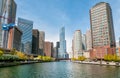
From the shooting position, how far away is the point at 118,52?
195m

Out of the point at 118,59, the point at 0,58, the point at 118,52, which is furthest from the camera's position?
the point at 118,52

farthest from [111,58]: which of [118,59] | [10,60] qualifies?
[10,60]

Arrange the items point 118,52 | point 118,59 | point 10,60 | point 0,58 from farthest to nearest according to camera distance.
A: point 118,52, point 118,59, point 10,60, point 0,58

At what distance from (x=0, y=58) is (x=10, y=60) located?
64.5 ft

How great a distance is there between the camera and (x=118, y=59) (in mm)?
152875

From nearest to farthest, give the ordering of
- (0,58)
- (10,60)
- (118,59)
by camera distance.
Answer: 1. (0,58)
2. (10,60)
3. (118,59)

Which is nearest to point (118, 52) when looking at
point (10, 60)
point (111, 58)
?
point (111, 58)

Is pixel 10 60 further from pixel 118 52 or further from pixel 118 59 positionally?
pixel 118 52

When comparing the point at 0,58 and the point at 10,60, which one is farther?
the point at 10,60

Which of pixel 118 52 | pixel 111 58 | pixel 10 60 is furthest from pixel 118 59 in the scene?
pixel 10 60

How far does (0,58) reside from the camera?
318 feet

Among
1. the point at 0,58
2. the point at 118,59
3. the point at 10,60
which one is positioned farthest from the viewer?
the point at 118,59

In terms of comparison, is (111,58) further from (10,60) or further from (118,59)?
(10,60)

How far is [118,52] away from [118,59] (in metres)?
45.8
